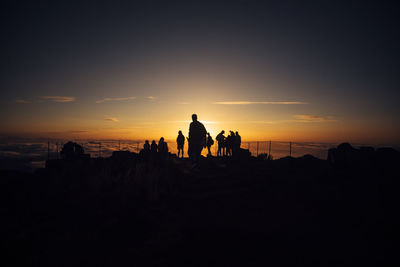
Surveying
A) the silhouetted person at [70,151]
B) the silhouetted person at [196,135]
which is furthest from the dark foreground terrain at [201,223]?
the silhouetted person at [70,151]

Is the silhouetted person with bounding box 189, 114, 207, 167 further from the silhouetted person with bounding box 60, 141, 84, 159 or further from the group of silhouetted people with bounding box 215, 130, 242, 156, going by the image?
the silhouetted person with bounding box 60, 141, 84, 159

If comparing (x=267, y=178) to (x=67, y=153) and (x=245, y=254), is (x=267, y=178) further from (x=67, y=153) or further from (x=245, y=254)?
(x=67, y=153)

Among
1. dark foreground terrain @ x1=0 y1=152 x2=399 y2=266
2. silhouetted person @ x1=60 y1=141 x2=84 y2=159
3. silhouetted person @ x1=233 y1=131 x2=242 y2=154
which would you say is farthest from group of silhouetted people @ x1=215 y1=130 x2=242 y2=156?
silhouetted person @ x1=60 y1=141 x2=84 y2=159

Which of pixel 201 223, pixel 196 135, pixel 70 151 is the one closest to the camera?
pixel 201 223

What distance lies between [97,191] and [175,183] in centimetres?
220

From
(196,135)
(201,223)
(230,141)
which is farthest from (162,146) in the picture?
(201,223)

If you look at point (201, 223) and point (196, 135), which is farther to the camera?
point (196, 135)

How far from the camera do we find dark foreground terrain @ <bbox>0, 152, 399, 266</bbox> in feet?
9.53

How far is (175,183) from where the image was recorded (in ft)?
22.1

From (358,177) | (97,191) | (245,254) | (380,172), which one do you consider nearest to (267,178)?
(358,177)

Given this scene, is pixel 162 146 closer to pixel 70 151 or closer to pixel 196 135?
pixel 70 151

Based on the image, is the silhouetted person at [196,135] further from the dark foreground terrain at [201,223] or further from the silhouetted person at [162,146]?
the silhouetted person at [162,146]

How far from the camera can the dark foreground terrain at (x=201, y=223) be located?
9.53 feet

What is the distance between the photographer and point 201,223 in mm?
3916
